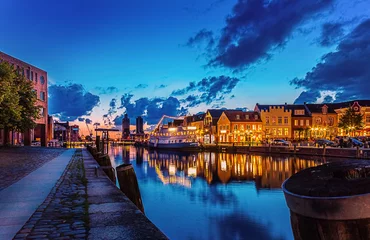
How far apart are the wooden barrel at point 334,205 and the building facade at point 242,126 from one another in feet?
286

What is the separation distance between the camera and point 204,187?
28297 mm

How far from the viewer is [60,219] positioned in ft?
24.0

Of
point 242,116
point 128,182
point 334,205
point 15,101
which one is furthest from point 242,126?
point 334,205

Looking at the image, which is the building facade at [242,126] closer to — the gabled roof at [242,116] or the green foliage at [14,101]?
the gabled roof at [242,116]

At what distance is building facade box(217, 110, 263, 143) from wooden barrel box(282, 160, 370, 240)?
87.3 metres

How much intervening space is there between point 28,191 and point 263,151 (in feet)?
202

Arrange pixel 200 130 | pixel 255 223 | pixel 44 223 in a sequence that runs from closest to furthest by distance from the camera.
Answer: pixel 44 223 → pixel 255 223 → pixel 200 130

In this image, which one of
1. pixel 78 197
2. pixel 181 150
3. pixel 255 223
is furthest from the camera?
pixel 181 150

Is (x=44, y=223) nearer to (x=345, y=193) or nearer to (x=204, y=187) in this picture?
(x=345, y=193)

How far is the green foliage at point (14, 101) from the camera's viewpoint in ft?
103

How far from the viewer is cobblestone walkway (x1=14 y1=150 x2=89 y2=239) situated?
6156 millimetres

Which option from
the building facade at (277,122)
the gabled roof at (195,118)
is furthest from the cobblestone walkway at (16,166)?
the gabled roof at (195,118)

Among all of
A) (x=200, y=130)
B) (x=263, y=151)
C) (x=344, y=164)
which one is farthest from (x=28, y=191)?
(x=200, y=130)

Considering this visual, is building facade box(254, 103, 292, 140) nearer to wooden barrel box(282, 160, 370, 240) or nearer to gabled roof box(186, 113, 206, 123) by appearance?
gabled roof box(186, 113, 206, 123)
